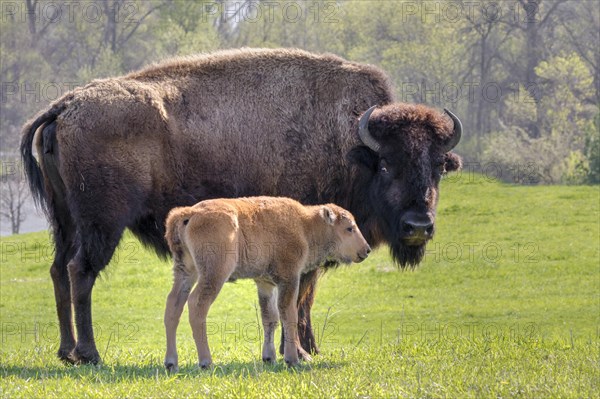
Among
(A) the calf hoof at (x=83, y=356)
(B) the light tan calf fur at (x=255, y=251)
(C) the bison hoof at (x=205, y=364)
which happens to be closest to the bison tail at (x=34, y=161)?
(A) the calf hoof at (x=83, y=356)

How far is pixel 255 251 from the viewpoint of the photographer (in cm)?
893

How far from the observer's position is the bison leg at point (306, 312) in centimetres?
1081

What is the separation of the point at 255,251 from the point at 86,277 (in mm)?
2220

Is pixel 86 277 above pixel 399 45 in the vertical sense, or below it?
below

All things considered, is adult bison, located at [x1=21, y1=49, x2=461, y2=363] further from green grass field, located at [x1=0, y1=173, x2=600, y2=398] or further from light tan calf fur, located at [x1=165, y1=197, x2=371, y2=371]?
light tan calf fur, located at [x1=165, y1=197, x2=371, y2=371]

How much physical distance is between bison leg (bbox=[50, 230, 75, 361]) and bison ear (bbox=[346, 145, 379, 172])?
3.28m

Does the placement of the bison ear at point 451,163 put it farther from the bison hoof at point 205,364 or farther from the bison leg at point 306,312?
the bison hoof at point 205,364

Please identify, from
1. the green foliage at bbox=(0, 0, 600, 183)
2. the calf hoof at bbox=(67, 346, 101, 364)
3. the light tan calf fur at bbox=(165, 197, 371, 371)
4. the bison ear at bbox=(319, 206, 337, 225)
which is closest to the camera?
the light tan calf fur at bbox=(165, 197, 371, 371)

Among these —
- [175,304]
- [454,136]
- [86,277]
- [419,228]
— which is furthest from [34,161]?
[454,136]

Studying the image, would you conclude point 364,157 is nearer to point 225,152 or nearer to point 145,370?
point 225,152

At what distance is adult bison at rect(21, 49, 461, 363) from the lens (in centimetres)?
1037

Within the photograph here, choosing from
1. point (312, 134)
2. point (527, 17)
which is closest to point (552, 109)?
point (527, 17)

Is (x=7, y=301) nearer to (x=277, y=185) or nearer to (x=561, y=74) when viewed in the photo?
(x=277, y=185)

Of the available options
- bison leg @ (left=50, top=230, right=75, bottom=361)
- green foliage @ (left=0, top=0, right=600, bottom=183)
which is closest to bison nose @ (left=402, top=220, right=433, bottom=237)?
bison leg @ (left=50, top=230, right=75, bottom=361)
